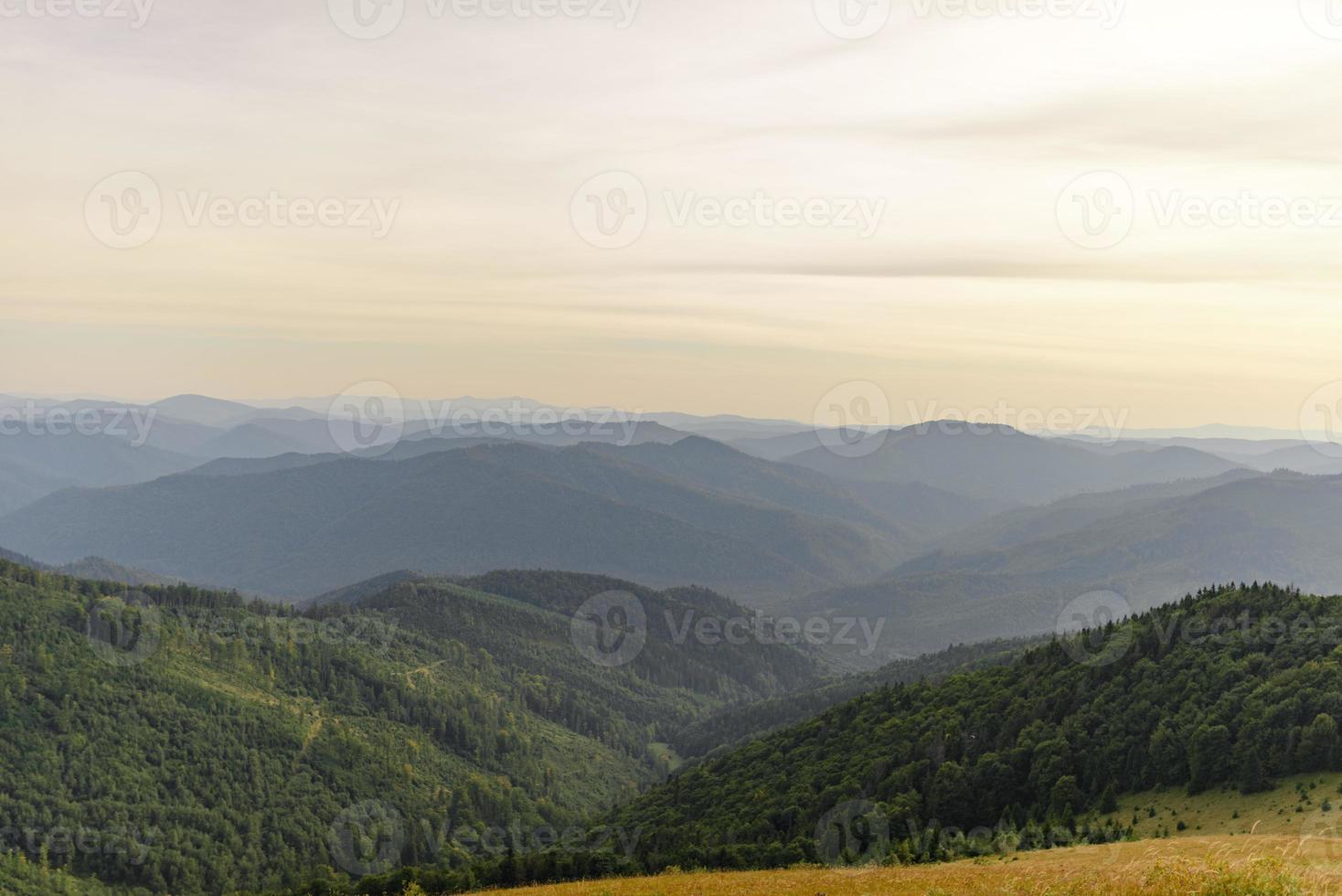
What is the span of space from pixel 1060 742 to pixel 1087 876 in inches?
2851

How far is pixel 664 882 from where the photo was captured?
54406 millimetres

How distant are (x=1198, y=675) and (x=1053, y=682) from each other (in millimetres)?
22974

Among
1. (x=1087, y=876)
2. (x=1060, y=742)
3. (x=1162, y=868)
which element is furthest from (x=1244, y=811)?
(x=1162, y=868)

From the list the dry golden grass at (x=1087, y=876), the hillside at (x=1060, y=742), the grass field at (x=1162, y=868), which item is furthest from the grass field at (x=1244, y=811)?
the dry golden grass at (x=1087, y=876)

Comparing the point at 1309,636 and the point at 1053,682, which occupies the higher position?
the point at 1309,636

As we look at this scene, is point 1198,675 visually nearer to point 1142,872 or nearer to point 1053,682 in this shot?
point 1053,682

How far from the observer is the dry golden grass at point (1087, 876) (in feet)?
107

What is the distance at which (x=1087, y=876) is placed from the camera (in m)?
37.5

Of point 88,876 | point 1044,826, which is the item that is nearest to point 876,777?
point 1044,826

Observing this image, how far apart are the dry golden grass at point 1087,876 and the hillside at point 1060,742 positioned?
14.7 m

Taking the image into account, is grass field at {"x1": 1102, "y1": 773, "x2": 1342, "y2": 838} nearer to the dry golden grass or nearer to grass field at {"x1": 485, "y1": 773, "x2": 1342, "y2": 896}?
grass field at {"x1": 485, "y1": 773, "x2": 1342, "y2": 896}

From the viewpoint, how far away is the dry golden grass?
3269cm

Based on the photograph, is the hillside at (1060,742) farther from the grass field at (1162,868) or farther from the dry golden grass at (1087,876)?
the dry golden grass at (1087,876)

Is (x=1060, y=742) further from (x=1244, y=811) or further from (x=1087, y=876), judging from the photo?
(x=1087, y=876)
